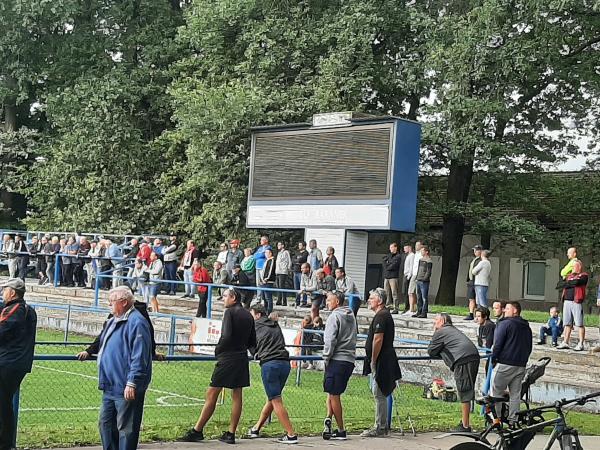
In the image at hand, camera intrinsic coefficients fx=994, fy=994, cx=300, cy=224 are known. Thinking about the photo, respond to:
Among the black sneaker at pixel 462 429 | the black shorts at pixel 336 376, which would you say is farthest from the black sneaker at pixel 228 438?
the black sneaker at pixel 462 429

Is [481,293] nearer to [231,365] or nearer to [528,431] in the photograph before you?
[231,365]

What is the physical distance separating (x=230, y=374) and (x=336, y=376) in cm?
163

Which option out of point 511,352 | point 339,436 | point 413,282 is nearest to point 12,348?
point 339,436

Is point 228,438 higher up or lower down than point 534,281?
lower down

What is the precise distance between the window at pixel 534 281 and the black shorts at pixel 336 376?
105ft

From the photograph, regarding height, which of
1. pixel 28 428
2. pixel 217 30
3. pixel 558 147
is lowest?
pixel 28 428

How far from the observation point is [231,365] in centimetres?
1220

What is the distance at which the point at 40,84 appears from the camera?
44688 mm

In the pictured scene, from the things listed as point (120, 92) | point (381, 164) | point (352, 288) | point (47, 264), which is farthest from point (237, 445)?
point (120, 92)

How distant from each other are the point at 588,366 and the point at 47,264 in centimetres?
2037

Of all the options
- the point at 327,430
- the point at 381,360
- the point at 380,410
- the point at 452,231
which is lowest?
the point at 327,430

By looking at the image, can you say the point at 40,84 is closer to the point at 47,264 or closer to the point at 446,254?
the point at 47,264

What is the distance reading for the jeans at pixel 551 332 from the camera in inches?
796

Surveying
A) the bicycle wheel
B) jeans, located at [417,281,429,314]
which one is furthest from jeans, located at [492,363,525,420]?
jeans, located at [417,281,429,314]
